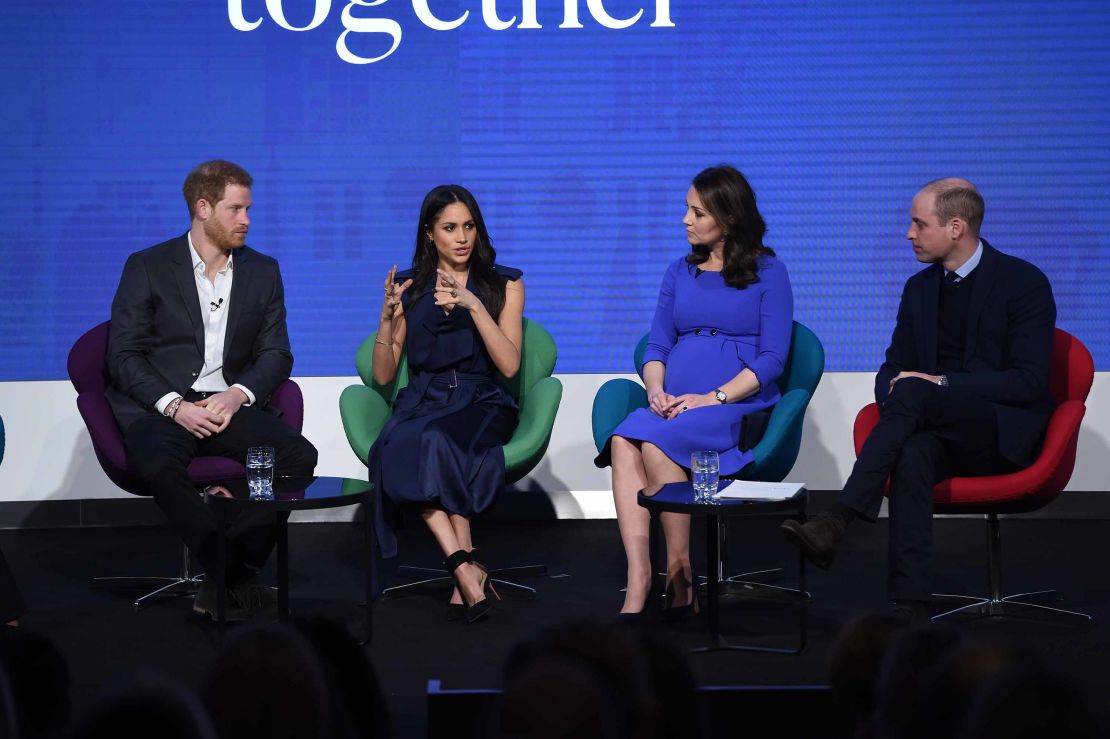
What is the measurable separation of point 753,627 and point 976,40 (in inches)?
122

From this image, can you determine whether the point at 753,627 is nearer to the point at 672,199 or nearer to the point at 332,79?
the point at 672,199

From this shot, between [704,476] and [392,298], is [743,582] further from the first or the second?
[392,298]

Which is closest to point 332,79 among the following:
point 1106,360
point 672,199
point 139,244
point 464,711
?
point 139,244

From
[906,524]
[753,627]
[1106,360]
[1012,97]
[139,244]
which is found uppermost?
[1012,97]

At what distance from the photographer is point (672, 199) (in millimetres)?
5723

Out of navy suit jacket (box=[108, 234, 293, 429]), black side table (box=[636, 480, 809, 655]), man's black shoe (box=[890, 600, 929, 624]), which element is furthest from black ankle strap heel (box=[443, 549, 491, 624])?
man's black shoe (box=[890, 600, 929, 624])

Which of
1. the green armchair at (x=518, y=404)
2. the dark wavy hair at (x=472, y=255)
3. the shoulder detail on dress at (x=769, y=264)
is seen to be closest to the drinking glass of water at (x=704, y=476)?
the green armchair at (x=518, y=404)

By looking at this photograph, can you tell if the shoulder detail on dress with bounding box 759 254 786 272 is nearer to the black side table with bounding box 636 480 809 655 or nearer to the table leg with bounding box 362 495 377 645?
the black side table with bounding box 636 480 809 655

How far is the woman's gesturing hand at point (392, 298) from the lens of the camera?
4.46 metres

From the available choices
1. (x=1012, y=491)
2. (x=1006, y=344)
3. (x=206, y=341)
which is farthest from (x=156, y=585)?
(x=1006, y=344)

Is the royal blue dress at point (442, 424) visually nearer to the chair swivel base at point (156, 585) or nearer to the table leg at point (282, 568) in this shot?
the table leg at point (282, 568)

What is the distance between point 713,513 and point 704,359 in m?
1.04

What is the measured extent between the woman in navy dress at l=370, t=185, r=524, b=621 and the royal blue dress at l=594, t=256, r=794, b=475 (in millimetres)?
432

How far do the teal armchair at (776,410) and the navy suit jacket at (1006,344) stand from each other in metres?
0.27
